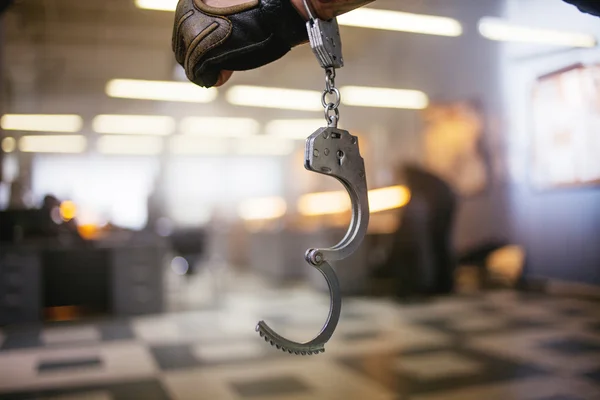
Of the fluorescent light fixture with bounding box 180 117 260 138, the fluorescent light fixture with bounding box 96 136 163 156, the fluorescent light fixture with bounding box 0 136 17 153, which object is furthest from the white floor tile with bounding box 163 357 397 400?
the fluorescent light fixture with bounding box 180 117 260 138

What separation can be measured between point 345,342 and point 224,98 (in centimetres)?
364

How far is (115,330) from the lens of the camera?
385 cm

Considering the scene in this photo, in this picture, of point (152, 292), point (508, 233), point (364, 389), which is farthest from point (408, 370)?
point (508, 233)

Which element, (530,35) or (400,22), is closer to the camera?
(530,35)

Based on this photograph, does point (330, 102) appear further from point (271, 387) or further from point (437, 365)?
point (437, 365)

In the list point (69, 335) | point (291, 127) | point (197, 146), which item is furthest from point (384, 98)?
point (69, 335)

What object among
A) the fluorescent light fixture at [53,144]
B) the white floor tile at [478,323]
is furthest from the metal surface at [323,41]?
the fluorescent light fixture at [53,144]

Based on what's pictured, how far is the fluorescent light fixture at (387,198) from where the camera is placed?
533 cm

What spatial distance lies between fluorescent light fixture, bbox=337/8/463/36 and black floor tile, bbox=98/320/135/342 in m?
2.71

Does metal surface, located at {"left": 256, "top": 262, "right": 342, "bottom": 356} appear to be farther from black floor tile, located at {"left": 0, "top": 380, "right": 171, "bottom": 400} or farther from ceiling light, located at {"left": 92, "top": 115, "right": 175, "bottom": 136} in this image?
ceiling light, located at {"left": 92, "top": 115, "right": 175, "bottom": 136}

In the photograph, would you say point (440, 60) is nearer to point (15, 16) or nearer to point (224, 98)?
point (224, 98)

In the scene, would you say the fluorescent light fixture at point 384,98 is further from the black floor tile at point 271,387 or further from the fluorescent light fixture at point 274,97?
the black floor tile at point 271,387

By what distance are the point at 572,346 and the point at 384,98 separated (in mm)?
3590

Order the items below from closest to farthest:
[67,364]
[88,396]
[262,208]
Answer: [88,396] → [67,364] → [262,208]
